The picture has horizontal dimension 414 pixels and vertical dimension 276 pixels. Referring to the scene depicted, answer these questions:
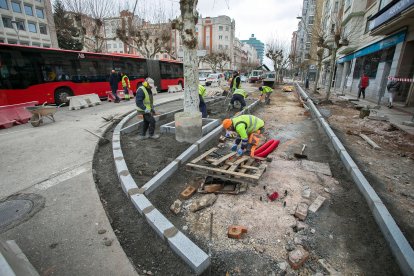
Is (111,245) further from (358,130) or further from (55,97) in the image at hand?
(55,97)

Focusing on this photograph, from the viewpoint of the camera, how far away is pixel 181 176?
4.19m

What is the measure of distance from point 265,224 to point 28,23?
1961 inches

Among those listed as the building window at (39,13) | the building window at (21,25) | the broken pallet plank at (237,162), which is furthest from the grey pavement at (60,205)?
the building window at (39,13)

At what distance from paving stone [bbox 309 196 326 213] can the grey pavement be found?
2585 mm

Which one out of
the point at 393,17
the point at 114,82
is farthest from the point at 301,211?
the point at 114,82

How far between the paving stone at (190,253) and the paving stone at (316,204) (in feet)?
6.04

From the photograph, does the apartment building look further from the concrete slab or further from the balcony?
the concrete slab

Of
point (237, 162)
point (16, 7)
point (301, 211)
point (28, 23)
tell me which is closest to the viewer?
point (301, 211)

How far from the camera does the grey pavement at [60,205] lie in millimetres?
2305

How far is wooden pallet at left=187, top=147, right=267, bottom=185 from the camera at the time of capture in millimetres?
3641

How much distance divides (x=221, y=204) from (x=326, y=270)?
1.55 meters

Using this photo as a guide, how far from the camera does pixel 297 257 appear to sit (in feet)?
7.64

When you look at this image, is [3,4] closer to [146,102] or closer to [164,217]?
[146,102]

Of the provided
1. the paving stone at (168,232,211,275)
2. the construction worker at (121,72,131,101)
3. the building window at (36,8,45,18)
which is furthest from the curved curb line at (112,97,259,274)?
the building window at (36,8,45,18)
